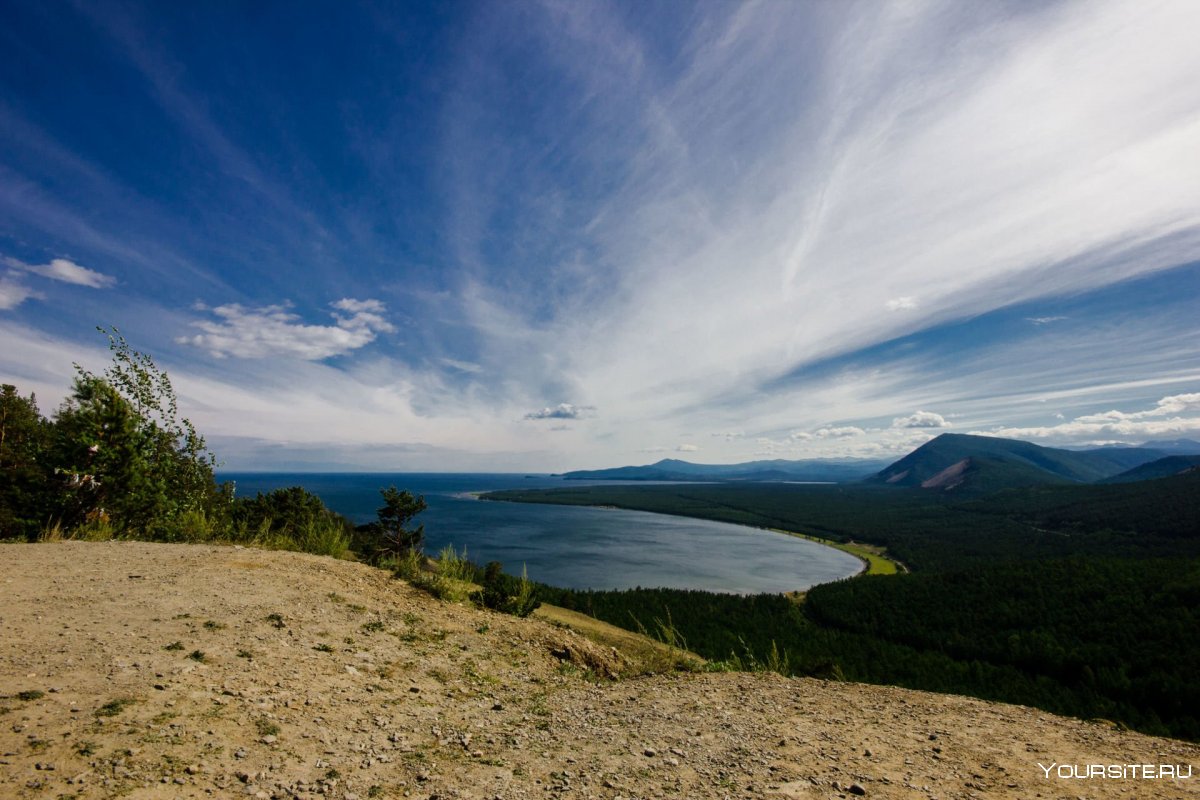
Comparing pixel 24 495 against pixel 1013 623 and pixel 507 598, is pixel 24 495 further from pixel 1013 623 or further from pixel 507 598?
pixel 1013 623

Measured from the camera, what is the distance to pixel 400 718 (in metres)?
5.41

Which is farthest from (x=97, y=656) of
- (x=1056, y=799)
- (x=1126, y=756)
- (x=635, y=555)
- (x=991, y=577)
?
(x=635, y=555)

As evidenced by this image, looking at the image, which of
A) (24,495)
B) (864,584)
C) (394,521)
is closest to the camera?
(24,495)

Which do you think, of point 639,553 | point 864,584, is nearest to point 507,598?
point 864,584

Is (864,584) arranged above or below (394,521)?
below

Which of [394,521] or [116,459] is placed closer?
[116,459]

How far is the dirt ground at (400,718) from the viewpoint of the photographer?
396 cm

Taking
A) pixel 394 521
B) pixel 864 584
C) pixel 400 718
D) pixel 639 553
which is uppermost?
pixel 400 718

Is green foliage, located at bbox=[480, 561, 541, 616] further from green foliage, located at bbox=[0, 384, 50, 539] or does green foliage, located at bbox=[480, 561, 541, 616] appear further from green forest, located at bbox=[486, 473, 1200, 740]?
green foliage, located at bbox=[0, 384, 50, 539]

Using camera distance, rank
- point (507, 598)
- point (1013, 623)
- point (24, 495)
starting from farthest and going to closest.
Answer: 1. point (1013, 623)
2. point (24, 495)
3. point (507, 598)

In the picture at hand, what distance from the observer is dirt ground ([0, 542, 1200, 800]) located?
156 inches

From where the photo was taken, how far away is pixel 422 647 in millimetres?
7484

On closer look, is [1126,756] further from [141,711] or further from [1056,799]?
[141,711]

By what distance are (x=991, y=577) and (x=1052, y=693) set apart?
34762 mm
